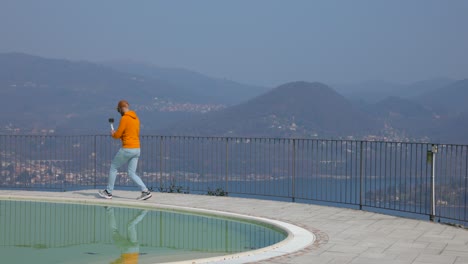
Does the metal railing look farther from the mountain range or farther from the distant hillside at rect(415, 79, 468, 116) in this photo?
the distant hillside at rect(415, 79, 468, 116)

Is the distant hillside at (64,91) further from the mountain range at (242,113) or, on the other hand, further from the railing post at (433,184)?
the railing post at (433,184)

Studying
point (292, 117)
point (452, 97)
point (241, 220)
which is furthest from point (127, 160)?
point (452, 97)

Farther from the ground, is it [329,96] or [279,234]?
[329,96]

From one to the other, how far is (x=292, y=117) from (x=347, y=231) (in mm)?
92877

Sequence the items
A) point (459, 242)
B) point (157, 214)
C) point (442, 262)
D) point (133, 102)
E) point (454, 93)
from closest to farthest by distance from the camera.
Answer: point (442, 262)
point (459, 242)
point (157, 214)
point (133, 102)
point (454, 93)

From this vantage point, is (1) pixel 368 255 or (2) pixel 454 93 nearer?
(1) pixel 368 255

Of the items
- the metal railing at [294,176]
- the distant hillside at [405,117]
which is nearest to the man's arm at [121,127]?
the metal railing at [294,176]

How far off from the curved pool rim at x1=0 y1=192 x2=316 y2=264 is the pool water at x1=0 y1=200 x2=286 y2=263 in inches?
5.9

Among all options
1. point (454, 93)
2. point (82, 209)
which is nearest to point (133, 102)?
point (454, 93)

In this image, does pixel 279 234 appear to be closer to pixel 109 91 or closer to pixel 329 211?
pixel 329 211

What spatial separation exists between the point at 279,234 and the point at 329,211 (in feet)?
9.23

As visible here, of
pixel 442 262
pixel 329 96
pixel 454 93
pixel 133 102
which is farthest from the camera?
pixel 454 93

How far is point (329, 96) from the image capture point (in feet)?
396

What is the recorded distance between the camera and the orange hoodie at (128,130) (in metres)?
14.4
